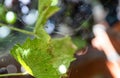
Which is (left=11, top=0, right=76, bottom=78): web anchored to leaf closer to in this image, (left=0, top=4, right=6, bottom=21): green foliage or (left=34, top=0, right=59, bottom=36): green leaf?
(left=34, top=0, right=59, bottom=36): green leaf

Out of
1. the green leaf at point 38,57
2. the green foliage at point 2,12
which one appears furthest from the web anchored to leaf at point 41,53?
the green foliage at point 2,12

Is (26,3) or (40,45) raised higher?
(26,3)

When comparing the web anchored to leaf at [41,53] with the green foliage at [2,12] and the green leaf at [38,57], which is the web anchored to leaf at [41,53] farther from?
the green foliage at [2,12]

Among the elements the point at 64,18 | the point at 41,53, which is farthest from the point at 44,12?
the point at 64,18

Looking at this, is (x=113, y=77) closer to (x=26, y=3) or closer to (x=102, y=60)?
(x=102, y=60)

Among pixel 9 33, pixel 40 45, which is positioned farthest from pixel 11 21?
pixel 40 45

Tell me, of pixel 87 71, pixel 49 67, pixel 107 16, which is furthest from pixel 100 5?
pixel 49 67

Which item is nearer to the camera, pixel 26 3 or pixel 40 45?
pixel 40 45
